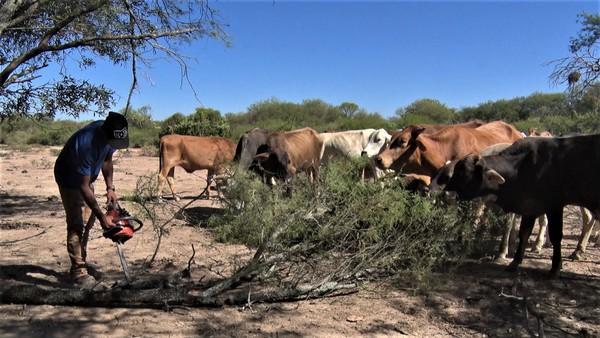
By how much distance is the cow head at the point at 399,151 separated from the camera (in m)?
7.66

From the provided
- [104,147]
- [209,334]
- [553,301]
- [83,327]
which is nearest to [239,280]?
[209,334]

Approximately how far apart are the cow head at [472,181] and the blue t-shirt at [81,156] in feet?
13.0

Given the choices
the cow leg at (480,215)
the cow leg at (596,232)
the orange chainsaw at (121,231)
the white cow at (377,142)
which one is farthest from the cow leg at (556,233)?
the white cow at (377,142)

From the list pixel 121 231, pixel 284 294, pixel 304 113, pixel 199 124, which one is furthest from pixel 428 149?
pixel 304 113

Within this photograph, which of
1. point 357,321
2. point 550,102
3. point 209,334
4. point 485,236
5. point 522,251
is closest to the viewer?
point 209,334

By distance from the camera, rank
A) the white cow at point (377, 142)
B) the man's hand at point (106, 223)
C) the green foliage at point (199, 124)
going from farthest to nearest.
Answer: the green foliage at point (199, 124) → the white cow at point (377, 142) → the man's hand at point (106, 223)

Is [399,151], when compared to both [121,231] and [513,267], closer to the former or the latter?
[513,267]

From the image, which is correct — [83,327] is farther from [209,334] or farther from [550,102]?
[550,102]

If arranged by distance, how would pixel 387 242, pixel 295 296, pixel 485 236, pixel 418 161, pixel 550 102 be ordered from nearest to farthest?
pixel 295 296 → pixel 387 242 → pixel 485 236 → pixel 418 161 → pixel 550 102

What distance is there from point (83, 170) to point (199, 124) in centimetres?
2292

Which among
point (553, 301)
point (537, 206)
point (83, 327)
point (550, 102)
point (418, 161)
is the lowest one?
point (83, 327)

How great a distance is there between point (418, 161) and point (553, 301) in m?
3.07

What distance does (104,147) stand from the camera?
5.25m

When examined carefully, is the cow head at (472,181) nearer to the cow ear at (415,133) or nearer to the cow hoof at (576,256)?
the cow hoof at (576,256)
